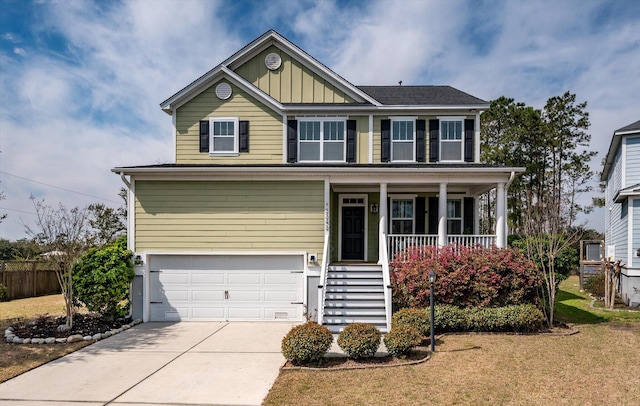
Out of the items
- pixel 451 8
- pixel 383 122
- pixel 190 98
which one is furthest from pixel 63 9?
pixel 451 8

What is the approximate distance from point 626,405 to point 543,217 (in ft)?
26.8

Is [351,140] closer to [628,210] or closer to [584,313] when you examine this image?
[584,313]

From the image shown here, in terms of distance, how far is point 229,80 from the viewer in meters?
13.6

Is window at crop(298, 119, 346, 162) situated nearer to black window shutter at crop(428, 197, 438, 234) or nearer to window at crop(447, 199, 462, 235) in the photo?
black window shutter at crop(428, 197, 438, 234)

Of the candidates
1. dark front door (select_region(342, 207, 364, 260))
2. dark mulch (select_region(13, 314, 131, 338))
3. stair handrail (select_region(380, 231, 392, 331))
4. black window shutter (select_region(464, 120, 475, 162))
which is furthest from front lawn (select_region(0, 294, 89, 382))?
black window shutter (select_region(464, 120, 475, 162))

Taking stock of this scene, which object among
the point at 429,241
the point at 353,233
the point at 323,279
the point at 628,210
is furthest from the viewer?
the point at 628,210

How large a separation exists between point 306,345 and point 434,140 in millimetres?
9129

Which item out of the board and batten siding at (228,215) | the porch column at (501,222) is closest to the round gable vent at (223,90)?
the board and batten siding at (228,215)

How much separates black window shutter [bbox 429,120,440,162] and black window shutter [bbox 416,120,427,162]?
21 centimetres

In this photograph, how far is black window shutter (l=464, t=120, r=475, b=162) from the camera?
13.7m

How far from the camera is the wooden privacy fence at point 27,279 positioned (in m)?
16.8

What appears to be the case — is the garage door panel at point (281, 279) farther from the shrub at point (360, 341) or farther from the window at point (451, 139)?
the window at point (451, 139)

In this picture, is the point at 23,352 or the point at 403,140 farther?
the point at 403,140

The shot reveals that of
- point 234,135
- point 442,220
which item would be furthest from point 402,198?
point 234,135
